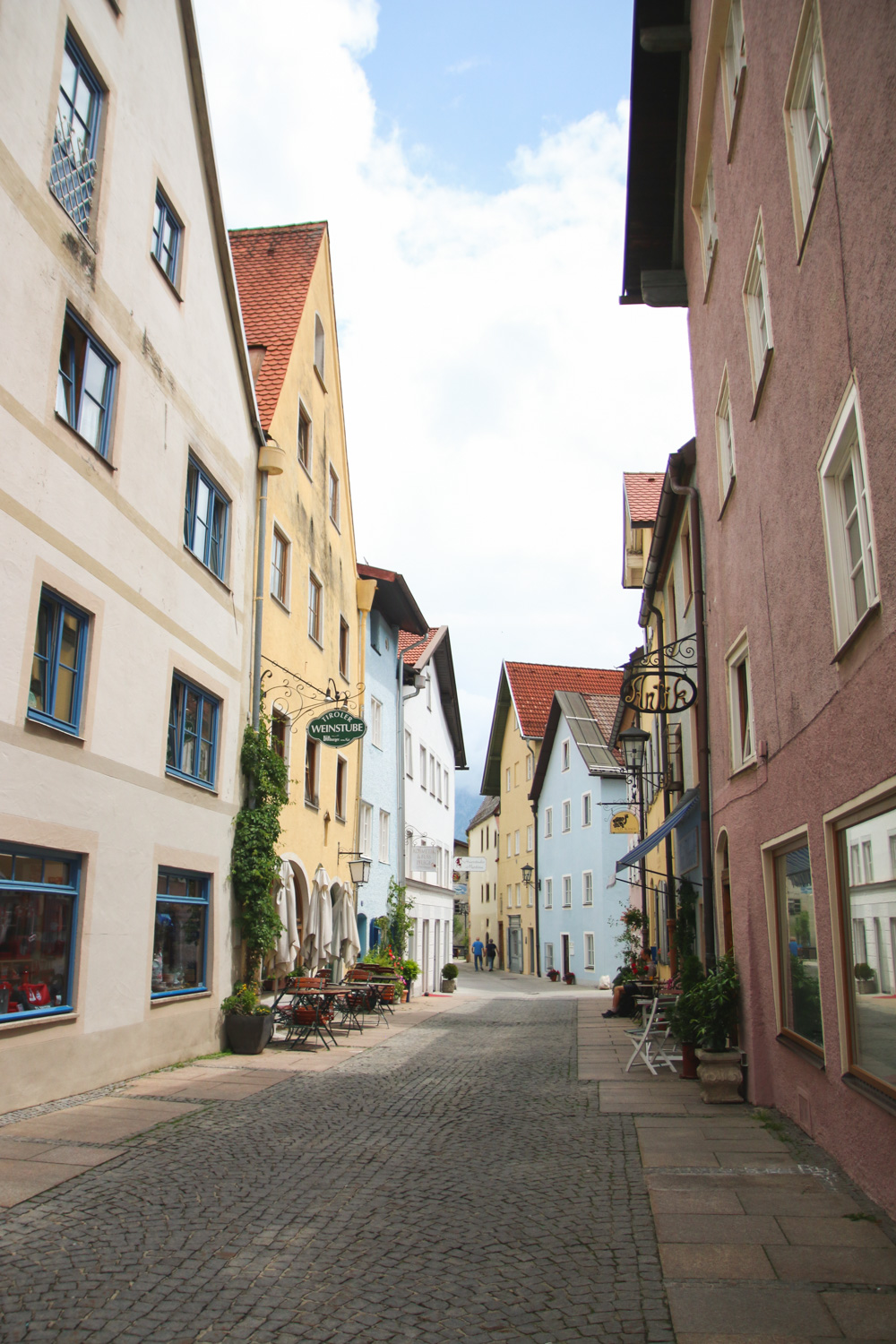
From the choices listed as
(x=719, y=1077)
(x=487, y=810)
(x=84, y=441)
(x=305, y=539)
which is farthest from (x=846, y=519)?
(x=487, y=810)

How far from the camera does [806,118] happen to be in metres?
7.62

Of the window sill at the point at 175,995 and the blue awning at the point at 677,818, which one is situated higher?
the blue awning at the point at 677,818

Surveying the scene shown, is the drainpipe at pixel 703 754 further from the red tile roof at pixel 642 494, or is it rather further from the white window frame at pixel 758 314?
the red tile roof at pixel 642 494

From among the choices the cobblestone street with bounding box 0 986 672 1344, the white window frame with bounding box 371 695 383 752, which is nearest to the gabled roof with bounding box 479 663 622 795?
the white window frame with bounding box 371 695 383 752

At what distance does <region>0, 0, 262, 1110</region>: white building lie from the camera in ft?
29.3

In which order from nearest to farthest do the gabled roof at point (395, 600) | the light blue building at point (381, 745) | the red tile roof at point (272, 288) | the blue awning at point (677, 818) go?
the blue awning at point (677, 818) < the red tile roof at point (272, 288) < the light blue building at point (381, 745) < the gabled roof at point (395, 600)

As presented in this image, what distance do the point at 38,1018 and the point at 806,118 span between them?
924 cm

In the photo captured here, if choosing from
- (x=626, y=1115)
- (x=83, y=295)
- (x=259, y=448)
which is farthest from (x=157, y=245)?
(x=626, y=1115)

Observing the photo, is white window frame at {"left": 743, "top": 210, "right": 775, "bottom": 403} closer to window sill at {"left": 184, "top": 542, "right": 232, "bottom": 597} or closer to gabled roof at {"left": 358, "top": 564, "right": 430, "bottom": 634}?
window sill at {"left": 184, "top": 542, "right": 232, "bottom": 597}

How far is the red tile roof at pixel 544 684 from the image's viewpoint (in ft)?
156

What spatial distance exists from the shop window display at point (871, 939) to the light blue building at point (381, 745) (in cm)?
1671

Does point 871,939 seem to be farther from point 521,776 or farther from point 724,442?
point 521,776

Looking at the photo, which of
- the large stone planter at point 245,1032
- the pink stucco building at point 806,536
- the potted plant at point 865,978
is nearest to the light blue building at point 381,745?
the large stone planter at point 245,1032

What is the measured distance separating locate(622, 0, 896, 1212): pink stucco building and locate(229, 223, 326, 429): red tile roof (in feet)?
25.0
